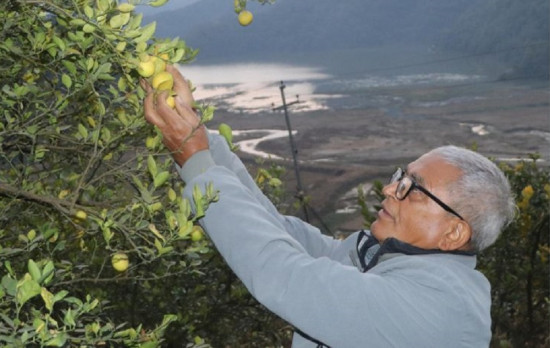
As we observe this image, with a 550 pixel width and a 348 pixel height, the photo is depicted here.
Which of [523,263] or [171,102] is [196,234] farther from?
[523,263]

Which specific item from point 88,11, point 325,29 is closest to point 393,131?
point 88,11

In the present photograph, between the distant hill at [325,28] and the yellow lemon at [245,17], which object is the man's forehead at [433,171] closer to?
the yellow lemon at [245,17]

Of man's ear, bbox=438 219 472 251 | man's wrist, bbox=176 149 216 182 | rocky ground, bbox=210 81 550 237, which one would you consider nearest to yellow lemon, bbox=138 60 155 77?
man's wrist, bbox=176 149 216 182

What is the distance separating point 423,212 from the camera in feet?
5.63

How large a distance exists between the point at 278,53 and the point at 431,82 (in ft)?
208

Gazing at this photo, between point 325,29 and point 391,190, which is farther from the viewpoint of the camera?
point 325,29

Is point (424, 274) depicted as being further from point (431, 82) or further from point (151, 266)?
point (431, 82)

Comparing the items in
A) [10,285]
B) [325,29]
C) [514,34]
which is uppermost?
[10,285]

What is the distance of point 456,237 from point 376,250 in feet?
0.83

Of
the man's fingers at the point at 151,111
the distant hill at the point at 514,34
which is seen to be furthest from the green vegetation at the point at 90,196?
the distant hill at the point at 514,34

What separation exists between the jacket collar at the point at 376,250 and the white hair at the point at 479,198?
75 millimetres

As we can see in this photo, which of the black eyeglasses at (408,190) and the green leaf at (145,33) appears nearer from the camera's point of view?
the green leaf at (145,33)

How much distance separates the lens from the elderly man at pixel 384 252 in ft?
4.74

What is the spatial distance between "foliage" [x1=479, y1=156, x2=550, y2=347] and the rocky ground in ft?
A: 68.6
